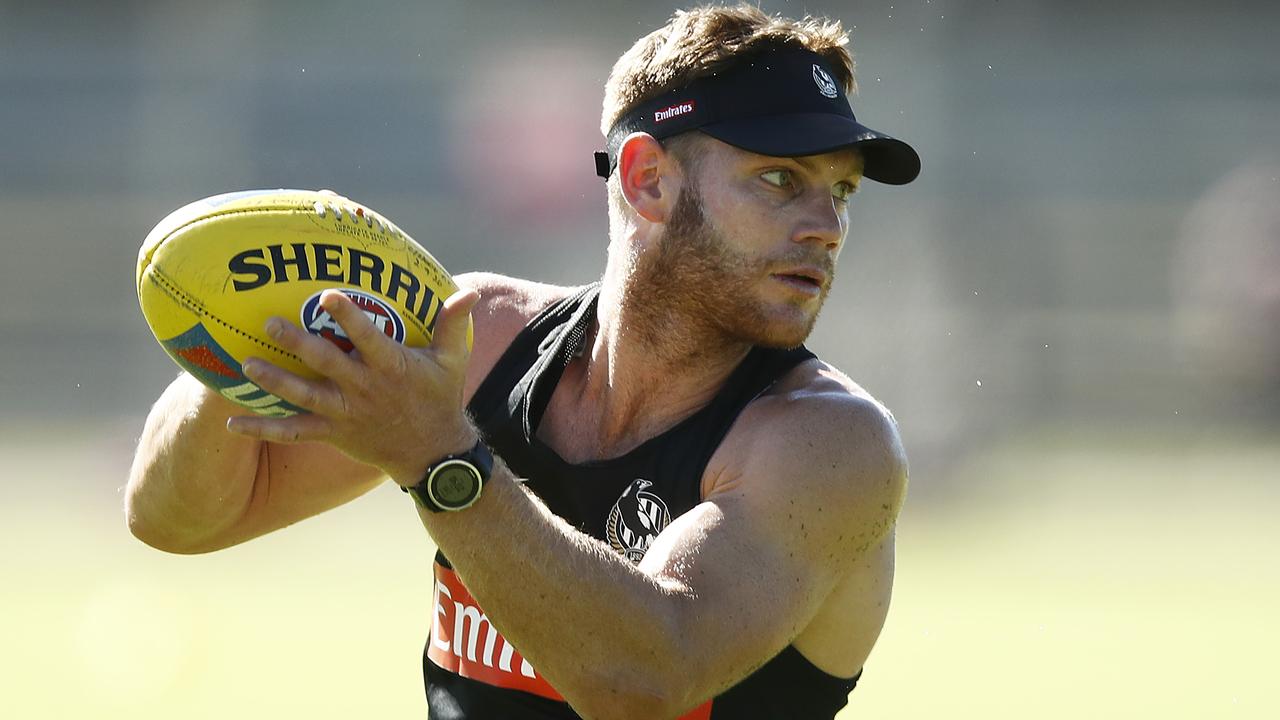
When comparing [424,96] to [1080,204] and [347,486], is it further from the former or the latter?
[347,486]

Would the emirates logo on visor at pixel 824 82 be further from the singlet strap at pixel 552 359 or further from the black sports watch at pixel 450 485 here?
the black sports watch at pixel 450 485

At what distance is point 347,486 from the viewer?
340 cm

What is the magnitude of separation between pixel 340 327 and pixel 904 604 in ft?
21.9

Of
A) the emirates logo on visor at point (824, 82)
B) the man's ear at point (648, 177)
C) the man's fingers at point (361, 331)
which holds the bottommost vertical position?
the man's fingers at point (361, 331)

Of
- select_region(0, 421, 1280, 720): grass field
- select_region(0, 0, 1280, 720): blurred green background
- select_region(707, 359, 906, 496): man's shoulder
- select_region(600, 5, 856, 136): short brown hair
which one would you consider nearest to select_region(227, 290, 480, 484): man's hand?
select_region(707, 359, 906, 496): man's shoulder

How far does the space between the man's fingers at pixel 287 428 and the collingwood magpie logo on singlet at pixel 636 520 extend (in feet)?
2.91

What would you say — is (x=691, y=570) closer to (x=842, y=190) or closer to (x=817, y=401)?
(x=817, y=401)

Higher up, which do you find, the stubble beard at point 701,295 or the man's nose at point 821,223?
the man's nose at point 821,223

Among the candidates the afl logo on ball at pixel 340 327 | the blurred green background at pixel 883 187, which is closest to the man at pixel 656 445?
the afl logo on ball at pixel 340 327

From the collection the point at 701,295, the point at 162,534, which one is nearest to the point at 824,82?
the point at 701,295

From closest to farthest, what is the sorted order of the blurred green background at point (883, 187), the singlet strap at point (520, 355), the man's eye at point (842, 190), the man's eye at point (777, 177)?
the man's eye at point (777, 177) → the man's eye at point (842, 190) → the singlet strap at point (520, 355) → the blurred green background at point (883, 187)

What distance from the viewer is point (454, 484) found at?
2.26 m

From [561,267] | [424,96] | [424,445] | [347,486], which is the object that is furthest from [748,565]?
[424,96]

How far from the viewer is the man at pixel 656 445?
2.33m
